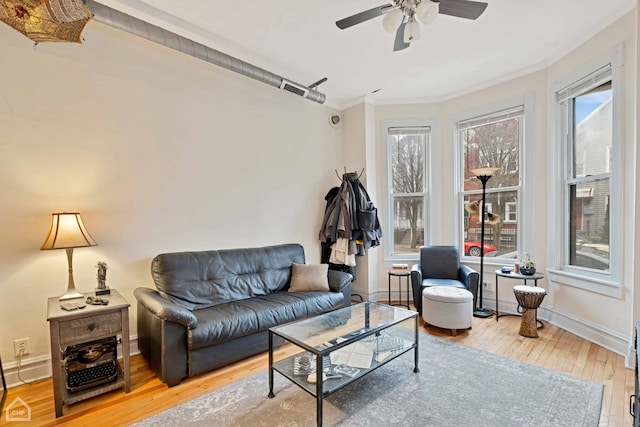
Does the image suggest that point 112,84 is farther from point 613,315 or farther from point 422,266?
point 613,315

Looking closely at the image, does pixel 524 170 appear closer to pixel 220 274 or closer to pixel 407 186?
pixel 407 186

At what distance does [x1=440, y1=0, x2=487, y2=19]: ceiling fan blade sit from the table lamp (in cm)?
309

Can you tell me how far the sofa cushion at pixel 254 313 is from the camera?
2381 millimetres

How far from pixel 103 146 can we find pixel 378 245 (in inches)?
134

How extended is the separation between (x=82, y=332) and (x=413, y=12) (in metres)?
3.18

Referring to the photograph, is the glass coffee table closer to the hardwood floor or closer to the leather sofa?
the leather sofa

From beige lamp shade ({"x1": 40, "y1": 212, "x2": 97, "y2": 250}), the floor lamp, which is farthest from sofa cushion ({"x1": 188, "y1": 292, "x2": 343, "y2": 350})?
the floor lamp

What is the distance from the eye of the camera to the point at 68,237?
2.26 meters

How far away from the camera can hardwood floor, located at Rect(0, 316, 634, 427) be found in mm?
1951

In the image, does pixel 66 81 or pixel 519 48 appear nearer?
pixel 66 81

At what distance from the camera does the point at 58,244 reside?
2215mm

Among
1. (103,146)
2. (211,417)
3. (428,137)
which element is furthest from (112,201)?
(428,137)

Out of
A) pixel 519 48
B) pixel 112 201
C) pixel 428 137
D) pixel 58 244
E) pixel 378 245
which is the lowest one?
pixel 378 245

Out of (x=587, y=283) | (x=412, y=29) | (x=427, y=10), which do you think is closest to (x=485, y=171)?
(x=587, y=283)
